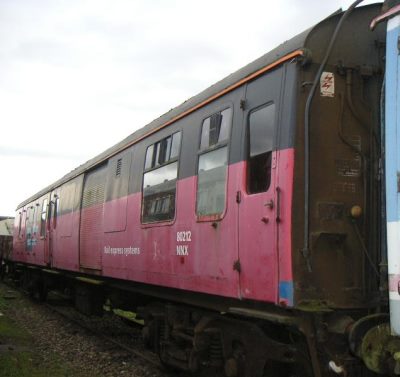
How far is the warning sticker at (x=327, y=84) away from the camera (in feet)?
13.8

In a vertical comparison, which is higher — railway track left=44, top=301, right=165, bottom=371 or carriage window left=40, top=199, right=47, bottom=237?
carriage window left=40, top=199, right=47, bottom=237

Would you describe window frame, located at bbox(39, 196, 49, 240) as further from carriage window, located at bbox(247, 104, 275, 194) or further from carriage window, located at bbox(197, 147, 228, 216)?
carriage window, located at bbox(247, 104, 275, 194)

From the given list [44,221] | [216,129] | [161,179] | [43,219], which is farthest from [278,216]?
[43,219]

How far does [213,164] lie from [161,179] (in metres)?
1.37

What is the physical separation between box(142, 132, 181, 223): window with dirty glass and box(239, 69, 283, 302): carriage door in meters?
1.53

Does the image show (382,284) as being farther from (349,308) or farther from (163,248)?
(163,248)

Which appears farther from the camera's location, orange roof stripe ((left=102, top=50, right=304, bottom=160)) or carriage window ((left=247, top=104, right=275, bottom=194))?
carriage window ((left=247, top=104, right=275, bottom=194))

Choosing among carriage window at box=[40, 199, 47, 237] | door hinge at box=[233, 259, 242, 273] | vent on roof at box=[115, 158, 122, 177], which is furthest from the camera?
carriage window at box=[40, 199, 47, 237]

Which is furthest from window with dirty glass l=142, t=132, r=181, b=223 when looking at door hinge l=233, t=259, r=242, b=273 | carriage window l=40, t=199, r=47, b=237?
carriage window l=40, t=199, r=47, b=237

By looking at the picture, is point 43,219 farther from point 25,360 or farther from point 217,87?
point 217,87

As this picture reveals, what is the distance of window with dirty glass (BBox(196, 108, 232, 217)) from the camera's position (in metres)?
5.04

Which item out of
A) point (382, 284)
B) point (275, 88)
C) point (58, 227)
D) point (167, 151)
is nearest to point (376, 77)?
point (275, 88)

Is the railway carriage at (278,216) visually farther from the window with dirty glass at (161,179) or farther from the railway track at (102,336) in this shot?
the railway track at (102,336)

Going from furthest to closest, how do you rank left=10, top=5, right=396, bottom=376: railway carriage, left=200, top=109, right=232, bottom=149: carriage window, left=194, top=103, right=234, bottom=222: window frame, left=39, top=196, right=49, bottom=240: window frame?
left=39, top=196, right=49, bottom=240: window frame
left=200, top=109, right=232, bottom=149: carriage window
left=194, top=103, right=234, bottom=222: window frame
left=10, top=5, right=396, bottom=376: railway carriage
